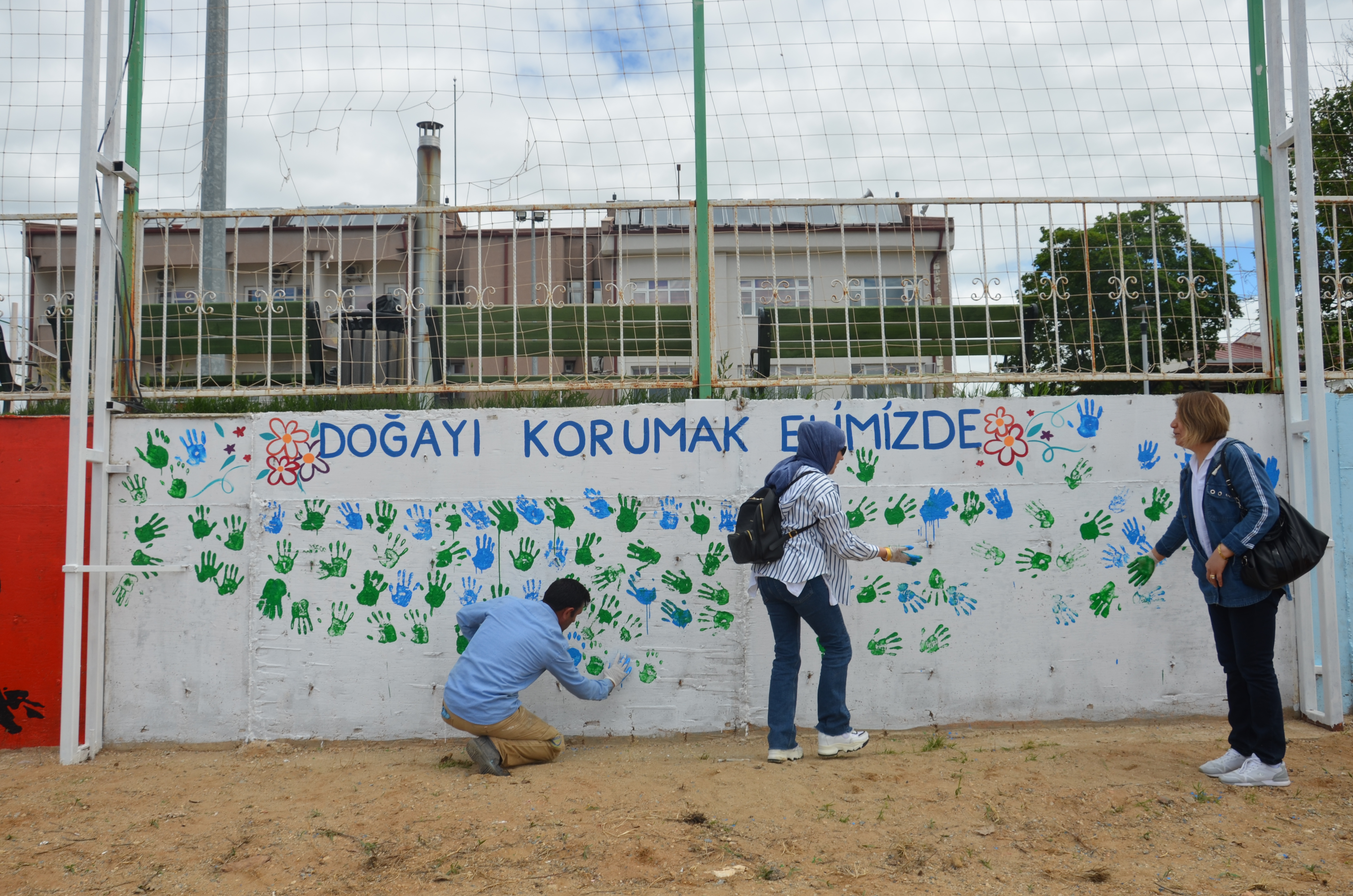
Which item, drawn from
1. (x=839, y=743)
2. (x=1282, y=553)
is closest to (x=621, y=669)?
(x=839, y=743)

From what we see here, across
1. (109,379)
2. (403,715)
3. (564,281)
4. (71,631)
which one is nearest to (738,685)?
(403,715)

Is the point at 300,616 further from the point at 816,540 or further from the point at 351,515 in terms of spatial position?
the point at 816,540

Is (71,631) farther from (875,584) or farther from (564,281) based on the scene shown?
(875,584)

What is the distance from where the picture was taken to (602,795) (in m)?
3.47

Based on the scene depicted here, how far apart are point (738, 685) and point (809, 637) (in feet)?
1.39

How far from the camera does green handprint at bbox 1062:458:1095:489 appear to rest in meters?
4.35

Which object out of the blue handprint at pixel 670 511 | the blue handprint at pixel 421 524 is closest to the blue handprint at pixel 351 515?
the blue handprint at pixel 421 524

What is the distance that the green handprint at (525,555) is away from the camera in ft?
14.1

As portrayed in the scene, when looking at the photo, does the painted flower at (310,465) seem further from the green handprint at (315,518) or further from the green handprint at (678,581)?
the green handprint at (678,581)

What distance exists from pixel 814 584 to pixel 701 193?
213 centimetres

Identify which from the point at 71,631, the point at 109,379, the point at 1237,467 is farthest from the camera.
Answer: the point at 109,379

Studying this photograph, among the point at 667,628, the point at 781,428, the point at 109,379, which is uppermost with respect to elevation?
the point at 109,379

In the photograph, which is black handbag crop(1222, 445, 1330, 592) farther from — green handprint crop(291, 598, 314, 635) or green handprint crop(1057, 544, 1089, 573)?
green handprint crop(291, 598, 314, 635)

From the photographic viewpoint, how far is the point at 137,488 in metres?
4.38
